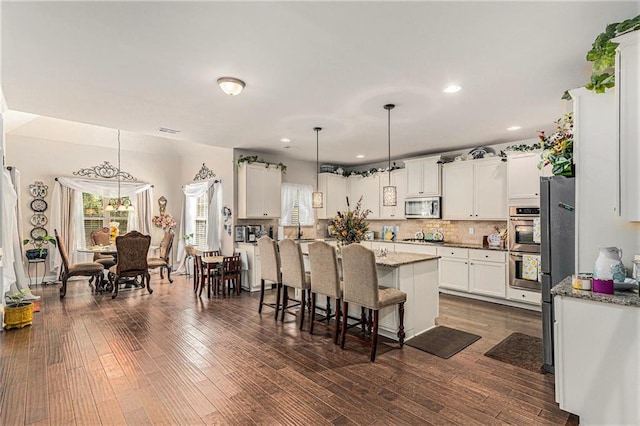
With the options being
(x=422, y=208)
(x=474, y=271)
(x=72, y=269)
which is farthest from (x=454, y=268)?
(x=72, y=269)

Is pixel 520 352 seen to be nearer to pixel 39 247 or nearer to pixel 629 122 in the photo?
pixel 629 122

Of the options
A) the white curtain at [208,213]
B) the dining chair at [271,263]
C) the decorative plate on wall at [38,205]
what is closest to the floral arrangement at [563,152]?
the dining chair at [271,263]

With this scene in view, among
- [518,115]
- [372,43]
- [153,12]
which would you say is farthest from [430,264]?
[153,12]

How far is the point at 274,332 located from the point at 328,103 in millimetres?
2778

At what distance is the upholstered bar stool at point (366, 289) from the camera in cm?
312

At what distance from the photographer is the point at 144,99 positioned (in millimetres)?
3584

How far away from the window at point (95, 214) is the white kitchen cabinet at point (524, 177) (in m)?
7.91

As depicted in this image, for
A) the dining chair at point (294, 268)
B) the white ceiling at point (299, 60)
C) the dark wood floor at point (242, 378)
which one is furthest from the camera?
the dining chair at point (294, 268)

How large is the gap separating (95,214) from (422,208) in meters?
7.34

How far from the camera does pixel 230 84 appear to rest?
3047 mm

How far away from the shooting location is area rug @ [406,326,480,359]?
3326 mm

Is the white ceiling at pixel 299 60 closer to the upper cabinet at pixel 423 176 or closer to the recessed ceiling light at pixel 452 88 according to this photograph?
the recessed ceiling light at pixel 452 88

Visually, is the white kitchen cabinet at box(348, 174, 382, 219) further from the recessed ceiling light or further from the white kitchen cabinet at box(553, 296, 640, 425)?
the white kitchen cabinet at box(553, 296, 640, 425)

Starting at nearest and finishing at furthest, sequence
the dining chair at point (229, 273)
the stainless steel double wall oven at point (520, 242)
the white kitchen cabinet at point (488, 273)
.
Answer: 1. the stainless steel double wall oven at point (520, 242)
2. the white kitchen cabinet at point (488, 273)
3. the dining chair at point (229, 273)
